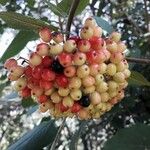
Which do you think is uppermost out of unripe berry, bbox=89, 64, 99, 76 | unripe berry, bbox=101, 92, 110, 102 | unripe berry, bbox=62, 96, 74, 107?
unripe berry, bbox=89, 64, 99, 76

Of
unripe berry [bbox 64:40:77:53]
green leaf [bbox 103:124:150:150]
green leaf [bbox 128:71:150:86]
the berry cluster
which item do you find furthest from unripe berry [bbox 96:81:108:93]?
green leaf [bbox 103:124:150:150]

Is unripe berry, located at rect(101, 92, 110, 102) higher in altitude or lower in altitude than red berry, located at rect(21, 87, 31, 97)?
lower

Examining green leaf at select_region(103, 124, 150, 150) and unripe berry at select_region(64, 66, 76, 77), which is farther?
green leaf at select_region(103, 124, 150, 150)

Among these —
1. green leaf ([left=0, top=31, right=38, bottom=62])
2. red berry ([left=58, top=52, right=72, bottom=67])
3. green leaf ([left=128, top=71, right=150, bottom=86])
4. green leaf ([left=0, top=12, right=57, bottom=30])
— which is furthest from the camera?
green leaf ([left=0, top=31, right=38, bottom=62])

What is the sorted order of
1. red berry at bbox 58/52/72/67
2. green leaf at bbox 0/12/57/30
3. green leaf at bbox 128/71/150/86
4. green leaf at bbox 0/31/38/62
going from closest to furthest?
red berry at bbox 58/52/72/67 < green leaf at bbox 0/12/57/30 < green leaf at bbox 128/71/150/86 < green leaf at bbox 0/31/38/62

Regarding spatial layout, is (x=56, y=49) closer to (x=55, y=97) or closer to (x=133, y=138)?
(x=55, y=97)

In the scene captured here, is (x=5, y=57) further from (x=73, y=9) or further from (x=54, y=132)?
(x=73, y=9)

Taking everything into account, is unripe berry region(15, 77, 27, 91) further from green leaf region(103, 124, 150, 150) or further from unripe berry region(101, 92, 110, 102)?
green leaf region(103, 124, 150, 150)
